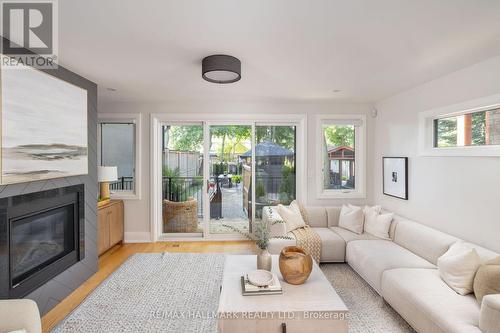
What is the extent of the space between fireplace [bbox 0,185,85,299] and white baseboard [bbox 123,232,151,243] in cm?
141

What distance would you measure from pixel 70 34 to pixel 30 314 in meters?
1.94

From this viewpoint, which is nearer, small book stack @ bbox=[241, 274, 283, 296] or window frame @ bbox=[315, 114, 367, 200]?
small book stack @ bbox=[241, 274, 283, 296]

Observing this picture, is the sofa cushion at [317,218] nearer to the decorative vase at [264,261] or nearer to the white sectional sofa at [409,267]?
the white sectional sofa at [409,267]

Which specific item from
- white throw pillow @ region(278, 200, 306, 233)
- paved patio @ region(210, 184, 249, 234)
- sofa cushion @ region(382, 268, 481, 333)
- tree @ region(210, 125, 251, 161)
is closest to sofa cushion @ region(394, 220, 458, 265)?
sofa cushion @ region(382, 268, 481, 333)

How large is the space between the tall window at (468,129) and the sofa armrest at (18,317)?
3.90 metres

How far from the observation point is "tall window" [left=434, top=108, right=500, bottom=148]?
2539 millimetres

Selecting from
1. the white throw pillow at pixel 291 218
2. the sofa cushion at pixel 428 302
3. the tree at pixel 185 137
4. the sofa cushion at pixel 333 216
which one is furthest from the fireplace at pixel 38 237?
the sofa cushion at pixel 333 216

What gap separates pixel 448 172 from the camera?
9.55 ft

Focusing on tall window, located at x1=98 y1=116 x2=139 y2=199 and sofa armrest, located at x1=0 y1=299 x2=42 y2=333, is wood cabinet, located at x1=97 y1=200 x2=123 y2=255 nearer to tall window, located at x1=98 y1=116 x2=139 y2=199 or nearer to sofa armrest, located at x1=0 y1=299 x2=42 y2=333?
tall window, located at x1=98 y1=116 x2=139 y2=199

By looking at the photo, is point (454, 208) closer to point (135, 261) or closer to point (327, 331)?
point (327, 331)

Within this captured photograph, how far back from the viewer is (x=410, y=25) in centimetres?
184

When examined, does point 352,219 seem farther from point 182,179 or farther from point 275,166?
point 182,179

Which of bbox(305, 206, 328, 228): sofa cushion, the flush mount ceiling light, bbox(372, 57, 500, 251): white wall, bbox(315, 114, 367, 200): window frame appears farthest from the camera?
bbox(315, 114, 367, 200): window frame

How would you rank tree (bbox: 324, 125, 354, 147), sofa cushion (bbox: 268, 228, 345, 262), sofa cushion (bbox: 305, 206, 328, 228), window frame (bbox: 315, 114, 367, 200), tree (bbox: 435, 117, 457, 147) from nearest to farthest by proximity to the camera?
1. tree (bbox: 435, 117, 457, 147)
2. sofa cushion (bbox: 268, 228, 345, 262)
3. sofa cushion (bbox: 305, 206, 328, 228)
4. window frame (bbox: 315, 114, 367, 200)
5. tree (bbox: 324, 125, 354, 147)
